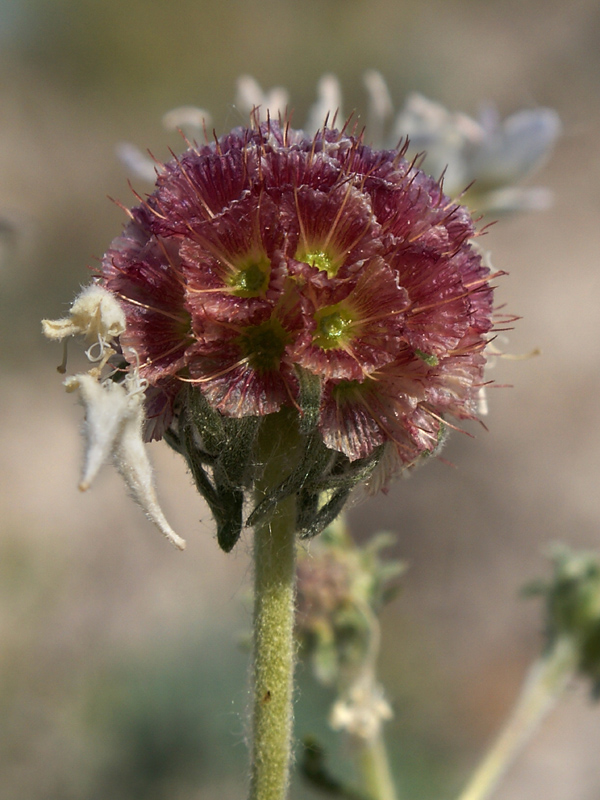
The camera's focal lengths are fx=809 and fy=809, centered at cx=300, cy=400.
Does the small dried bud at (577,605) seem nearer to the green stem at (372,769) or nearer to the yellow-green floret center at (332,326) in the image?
the green stem at (372,769)

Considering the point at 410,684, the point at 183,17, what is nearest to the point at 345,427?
the point at 410,684

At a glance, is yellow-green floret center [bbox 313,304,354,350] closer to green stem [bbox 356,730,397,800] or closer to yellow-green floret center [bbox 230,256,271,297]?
yellow-green floret center [bbox 230,256,271,297]

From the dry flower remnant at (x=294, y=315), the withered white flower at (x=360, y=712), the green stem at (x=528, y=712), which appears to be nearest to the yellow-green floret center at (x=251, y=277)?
the dry flower remnant at (x=294, y=315)

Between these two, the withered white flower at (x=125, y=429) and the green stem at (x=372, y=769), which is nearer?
the withered white flower at (x=125, y=429)

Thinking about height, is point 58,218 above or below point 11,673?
above

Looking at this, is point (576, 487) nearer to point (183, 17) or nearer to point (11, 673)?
point (11, 673)

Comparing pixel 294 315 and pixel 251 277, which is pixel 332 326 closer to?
pixel 294 315
